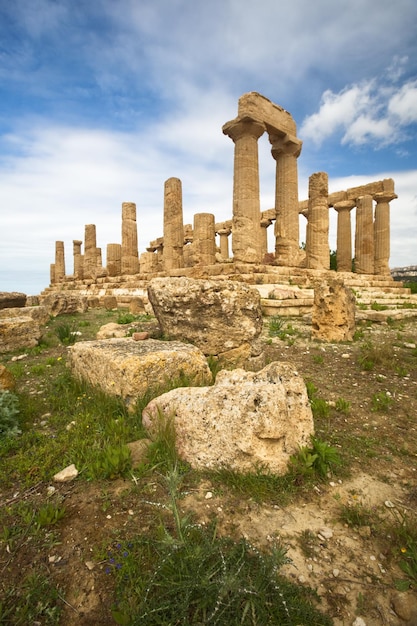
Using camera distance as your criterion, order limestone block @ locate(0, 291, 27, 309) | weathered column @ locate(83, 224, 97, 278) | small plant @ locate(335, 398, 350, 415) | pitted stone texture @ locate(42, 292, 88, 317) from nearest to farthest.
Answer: small plant @ locate(335, 398, 350, 415), limestone block @ locate(0, 291, 27, 309), pitted stone texture @ locate(42, 292, 88, 317), weathered column @ locate(83, 224, 97, 278)

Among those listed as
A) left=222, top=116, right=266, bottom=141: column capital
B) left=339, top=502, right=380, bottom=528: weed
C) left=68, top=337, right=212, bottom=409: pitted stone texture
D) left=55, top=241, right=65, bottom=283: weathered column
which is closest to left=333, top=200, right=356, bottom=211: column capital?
left=222, top=116, right=266, bottom=141: column capital

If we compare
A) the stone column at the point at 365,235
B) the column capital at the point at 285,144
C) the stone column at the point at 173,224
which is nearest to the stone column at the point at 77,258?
the stone column at the point at 173,224

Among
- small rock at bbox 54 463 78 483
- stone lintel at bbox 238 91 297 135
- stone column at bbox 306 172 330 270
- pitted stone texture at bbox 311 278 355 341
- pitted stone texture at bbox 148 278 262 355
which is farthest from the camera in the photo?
stone column at bbox 306 172 330 270

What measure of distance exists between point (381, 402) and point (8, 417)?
3.48 metres

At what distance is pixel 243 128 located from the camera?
12031mm

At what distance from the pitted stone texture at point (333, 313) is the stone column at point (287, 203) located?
804 centimetres

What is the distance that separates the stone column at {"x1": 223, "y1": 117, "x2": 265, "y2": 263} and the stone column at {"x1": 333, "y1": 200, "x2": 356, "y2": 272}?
897cm

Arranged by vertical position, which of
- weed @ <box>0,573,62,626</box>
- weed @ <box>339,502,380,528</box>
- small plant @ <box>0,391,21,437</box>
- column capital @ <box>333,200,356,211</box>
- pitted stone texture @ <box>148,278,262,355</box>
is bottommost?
weed @ <box>0,573,62,626</box>

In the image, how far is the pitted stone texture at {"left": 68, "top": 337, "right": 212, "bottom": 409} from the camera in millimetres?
2676

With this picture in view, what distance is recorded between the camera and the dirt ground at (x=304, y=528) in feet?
4.28

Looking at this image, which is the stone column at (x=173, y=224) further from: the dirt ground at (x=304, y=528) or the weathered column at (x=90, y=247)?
the dirt ground at (x=304, y=528)

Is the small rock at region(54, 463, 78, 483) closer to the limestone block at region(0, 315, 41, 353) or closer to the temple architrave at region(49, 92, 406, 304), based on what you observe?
the limestone block at region(0, 315, 41, 353)

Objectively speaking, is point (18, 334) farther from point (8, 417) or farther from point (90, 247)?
point (90, 247)

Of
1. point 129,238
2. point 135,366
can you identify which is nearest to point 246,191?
point 129,238
